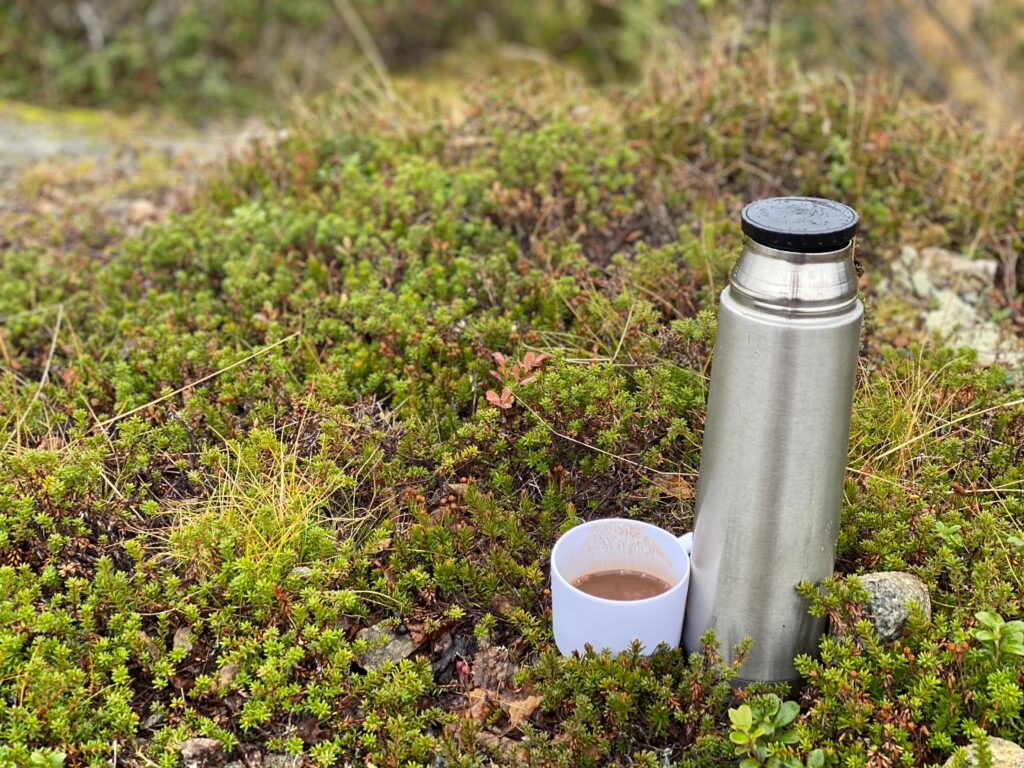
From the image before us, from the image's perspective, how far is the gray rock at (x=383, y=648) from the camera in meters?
2.90

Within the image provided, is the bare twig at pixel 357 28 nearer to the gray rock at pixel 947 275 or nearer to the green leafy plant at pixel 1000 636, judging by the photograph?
the gray rock at pixel 947 275

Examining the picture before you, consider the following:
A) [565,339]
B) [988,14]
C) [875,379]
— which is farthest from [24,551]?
[988,14]

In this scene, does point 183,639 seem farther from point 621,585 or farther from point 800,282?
point 800,282

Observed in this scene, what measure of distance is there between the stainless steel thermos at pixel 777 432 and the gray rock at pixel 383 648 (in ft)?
2.89

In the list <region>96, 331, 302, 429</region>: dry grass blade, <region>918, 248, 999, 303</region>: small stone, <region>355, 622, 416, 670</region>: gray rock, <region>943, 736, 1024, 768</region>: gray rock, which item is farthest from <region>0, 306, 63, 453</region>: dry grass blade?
<region>918, 248, 999, 303</region>: small stone

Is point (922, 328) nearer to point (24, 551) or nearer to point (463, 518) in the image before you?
point (463, 518)

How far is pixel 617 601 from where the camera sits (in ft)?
8.50

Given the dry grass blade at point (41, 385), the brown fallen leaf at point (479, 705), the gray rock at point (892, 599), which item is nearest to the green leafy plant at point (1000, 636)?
the gray rock at point (892, 599)

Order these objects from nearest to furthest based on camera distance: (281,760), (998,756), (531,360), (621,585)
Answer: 1. (998,756)
2. (281,760)
3. (621,585)
4. (531,360)

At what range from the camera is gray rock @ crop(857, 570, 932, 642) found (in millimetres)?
2744

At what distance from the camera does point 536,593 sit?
9.86 feet

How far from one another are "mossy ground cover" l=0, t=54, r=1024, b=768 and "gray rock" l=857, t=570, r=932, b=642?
0.33 feet

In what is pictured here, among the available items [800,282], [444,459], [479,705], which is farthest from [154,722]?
[800,282]

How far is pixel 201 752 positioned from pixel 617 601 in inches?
46.8
